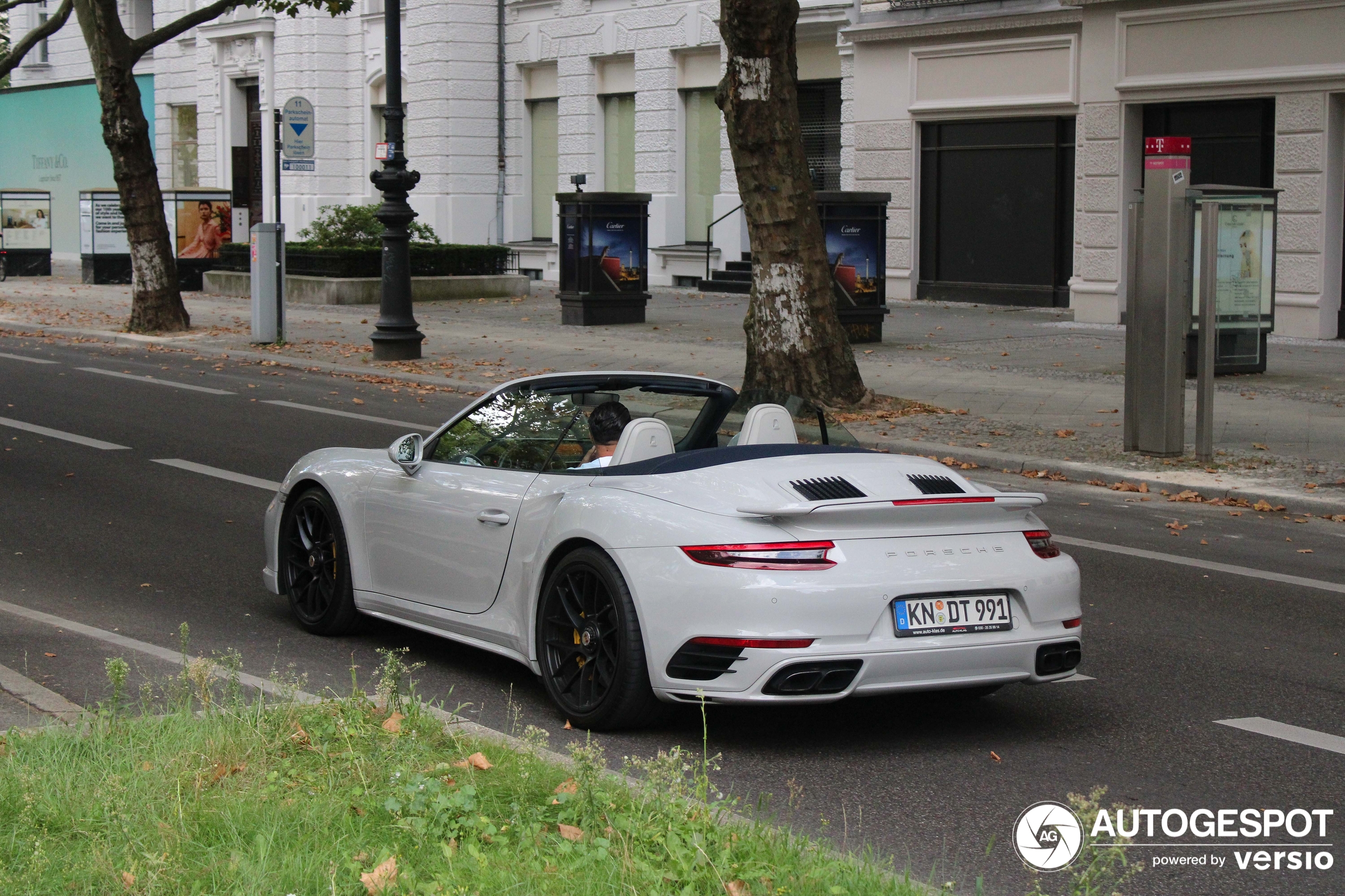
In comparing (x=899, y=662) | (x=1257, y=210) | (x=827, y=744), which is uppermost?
(x=1257, y=210)

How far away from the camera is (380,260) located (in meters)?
28.9

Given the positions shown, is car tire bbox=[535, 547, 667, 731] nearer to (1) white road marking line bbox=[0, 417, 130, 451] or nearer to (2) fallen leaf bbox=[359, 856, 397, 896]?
(2) fallen leaf bbox=[359, 856, 397, 896]

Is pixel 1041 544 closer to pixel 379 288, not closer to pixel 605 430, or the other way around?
pixel 605 430

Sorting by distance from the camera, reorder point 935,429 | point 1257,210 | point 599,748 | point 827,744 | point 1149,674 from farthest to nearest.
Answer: point 1257,210
point 935,429
point 1149,674
point 827,744
point 599,748

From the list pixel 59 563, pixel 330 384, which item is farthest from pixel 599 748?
pixel 330 384

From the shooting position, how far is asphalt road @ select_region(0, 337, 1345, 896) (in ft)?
16.1

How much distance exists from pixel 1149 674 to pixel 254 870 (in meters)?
3.93

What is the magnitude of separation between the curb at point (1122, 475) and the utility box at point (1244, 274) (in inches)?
97.3

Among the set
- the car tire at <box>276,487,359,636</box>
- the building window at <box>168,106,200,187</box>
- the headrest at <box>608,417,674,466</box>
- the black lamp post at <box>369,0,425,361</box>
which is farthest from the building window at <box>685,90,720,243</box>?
the headrest at <box>608,417,674,466</box>

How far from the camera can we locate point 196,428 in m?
14.0

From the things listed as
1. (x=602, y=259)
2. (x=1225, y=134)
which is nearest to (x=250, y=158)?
(x=602, y=259)

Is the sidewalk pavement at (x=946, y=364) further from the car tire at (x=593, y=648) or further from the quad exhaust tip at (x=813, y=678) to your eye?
the car tire at (x=593, y=648)

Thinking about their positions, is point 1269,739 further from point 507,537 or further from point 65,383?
point 65,383

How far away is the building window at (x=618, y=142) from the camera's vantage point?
3497cm
